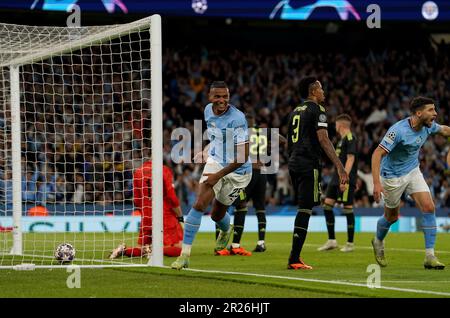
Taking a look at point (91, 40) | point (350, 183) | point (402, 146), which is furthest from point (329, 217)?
point (91, 40)

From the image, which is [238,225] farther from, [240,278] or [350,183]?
[240,278]

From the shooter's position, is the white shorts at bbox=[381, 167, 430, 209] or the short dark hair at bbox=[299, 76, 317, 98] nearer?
the short dark hair at bbox=[299, 76, 317, 98]

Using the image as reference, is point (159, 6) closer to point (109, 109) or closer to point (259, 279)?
point (109, 109)

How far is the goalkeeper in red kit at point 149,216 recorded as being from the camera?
Answer: 43.0ft

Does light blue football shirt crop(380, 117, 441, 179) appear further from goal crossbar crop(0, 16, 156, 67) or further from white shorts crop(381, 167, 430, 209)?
goal crossbar crop(0, 16, 156, 67)

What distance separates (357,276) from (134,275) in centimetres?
250

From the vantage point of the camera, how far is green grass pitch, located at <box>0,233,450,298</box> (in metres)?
8.20

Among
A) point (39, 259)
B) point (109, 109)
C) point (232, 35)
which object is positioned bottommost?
point (39, 259)

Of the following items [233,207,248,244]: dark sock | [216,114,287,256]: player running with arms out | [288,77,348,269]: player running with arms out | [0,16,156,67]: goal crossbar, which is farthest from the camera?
[216,114,287,256]: player running with arms out

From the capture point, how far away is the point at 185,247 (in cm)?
1064

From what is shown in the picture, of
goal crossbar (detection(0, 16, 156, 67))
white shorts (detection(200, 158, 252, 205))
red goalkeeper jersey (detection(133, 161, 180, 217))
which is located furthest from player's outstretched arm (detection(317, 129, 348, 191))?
red goalkeeper jersey (detection(133, 161, 180, 217))

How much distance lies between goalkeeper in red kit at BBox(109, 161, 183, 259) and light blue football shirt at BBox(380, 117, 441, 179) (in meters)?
3.34

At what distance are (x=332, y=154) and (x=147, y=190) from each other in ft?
12.0
